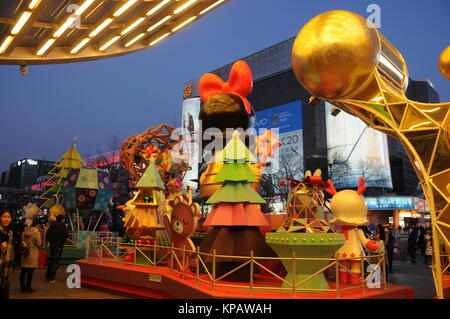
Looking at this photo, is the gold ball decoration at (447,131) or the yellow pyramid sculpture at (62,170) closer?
the gold ball decoration at (447,131)

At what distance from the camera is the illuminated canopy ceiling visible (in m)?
7.23

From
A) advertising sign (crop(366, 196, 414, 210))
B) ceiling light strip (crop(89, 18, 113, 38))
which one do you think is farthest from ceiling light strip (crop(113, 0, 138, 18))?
advertising sign (crop(366, 196, 414, 210))

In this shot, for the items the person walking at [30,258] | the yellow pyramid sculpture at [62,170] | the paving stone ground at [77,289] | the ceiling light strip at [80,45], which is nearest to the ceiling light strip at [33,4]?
the ceiling light strip at [80,45]

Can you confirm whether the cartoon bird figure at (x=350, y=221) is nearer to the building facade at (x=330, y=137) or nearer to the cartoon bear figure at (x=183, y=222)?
the cartoon bear figure at (x=183, y=222)

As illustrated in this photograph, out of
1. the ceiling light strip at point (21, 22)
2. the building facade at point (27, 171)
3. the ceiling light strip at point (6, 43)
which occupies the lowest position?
the ceiling light strip at point (21, 22)

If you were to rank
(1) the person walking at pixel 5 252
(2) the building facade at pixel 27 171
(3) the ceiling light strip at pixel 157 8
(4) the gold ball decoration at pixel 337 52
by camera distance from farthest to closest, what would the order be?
(2) the building facade at pixel 27 171 → (3) the ceiling light strip at pixel 157 8 → (4) the gold ball decoration at pixel 337 52 → (1) the person walking at pixel 5 252

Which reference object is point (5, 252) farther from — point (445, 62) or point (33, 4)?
point (445, 62)

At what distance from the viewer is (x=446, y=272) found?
704cm

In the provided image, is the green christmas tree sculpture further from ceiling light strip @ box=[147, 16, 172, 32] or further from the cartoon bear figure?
ceiling light strip @ box=[147, 16, 172, 32]

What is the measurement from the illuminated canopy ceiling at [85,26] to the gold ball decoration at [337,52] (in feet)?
8.33

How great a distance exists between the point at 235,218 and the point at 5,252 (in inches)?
162

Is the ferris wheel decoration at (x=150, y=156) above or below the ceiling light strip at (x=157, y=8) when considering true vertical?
below

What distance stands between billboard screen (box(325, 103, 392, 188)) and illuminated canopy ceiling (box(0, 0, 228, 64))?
37143 millimetres

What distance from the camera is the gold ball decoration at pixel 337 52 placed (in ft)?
23.3
